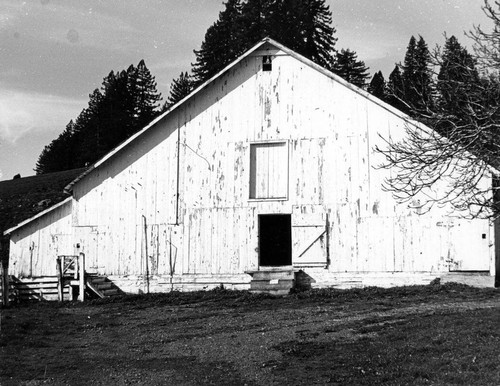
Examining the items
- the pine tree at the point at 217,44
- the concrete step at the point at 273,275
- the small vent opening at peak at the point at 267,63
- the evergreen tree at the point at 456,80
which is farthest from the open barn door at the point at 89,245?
the pine tree at the point at 217,44

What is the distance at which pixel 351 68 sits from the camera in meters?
64.4

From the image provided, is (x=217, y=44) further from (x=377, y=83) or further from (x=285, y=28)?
(x=377, y=83)

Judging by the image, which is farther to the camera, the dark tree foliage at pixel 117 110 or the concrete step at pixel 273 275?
the dark tree foliage at pixel 117 110

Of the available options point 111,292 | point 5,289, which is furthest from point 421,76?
point 5,289

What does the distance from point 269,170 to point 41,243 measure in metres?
8.62

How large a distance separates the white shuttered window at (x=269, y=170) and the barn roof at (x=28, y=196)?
21380 millimetres

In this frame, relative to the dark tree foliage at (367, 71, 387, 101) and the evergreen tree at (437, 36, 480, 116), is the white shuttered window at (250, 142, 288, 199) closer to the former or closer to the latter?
the evergreen tree at (437, 36, 480, 116)

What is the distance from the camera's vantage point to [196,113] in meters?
21.9

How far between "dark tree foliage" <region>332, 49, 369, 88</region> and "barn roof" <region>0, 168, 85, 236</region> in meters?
27.2

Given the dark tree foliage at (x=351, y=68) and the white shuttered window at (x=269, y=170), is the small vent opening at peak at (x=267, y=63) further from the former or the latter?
the dark tree foliage at (x=351, y=68)

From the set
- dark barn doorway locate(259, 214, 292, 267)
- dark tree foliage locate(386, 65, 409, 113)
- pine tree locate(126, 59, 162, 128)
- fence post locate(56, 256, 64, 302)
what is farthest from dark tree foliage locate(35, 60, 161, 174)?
fence post locate(56, 256, 64, 302)

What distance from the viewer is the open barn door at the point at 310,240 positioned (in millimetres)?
20391

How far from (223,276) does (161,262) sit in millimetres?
2215

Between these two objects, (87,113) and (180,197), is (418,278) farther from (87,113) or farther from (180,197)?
(87,113)
